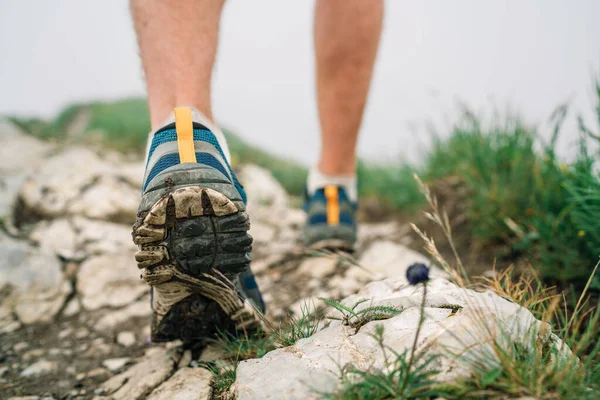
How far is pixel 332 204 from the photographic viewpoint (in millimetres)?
2201

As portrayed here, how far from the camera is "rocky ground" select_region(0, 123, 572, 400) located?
3.26 feet

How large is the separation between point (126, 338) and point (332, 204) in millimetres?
1096

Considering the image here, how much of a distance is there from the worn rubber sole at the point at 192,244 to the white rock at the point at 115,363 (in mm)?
501

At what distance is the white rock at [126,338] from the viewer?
1.72m

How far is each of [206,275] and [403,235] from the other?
198 cm

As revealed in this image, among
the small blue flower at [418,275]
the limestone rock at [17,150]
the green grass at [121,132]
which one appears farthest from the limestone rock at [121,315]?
the green grass at [121,132]

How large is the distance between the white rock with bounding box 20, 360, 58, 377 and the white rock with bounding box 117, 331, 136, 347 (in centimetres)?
24

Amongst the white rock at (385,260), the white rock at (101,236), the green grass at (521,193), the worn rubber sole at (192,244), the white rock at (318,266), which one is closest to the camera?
the worn rubber sole at (192,244)

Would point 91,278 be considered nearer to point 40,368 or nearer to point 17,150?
point 40,368

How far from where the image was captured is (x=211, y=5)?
1259 mm

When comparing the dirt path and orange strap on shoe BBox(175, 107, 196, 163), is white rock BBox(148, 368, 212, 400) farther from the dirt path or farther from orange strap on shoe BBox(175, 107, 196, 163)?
orange strap on shoe BBox(175, 107, 196, 163)

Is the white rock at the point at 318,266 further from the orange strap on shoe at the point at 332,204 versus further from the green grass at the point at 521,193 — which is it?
the green grass at the point at 521,193

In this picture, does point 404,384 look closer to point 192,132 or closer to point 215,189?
point 215,189

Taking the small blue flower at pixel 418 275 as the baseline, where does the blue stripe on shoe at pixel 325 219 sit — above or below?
above
